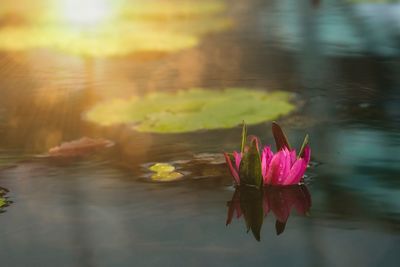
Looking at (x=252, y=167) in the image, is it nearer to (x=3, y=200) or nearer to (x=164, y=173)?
(x=164, y=173)

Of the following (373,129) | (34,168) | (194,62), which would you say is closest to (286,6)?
(194,62)

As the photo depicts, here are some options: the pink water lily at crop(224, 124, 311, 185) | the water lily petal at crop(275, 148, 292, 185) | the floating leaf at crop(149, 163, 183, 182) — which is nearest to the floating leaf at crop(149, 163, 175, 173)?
the floating leaf at crop(149, 163, 183, 182)

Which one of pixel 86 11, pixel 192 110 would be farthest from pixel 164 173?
pixel 86 11

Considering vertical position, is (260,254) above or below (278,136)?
below

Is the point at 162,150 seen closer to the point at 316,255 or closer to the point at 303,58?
the point at 316,255

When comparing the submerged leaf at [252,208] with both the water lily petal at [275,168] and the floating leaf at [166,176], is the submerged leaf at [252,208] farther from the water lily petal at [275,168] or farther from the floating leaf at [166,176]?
the floating leaf at [166,176]

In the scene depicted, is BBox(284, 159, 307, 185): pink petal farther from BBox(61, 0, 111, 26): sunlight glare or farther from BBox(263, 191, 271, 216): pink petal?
BBox(61, 0, 111, 26): sunlight glare

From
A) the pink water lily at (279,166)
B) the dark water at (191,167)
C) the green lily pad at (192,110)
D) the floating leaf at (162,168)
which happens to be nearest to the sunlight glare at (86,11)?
the dark water at (191,167)
